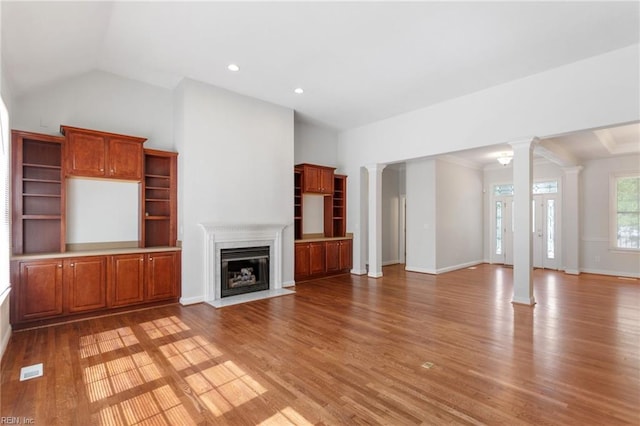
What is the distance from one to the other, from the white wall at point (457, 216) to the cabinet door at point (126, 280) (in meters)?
6.28

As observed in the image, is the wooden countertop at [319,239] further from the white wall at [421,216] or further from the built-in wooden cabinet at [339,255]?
the white wall at [421,216]

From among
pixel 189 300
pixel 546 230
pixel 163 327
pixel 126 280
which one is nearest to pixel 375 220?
pixel 189 300

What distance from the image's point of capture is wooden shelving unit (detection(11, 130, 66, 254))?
151 inches

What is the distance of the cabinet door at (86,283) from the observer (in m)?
3.91

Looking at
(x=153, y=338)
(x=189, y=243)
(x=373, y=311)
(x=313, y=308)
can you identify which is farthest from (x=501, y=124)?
(x=153, y=338)

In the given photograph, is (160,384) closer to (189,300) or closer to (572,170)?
(189,300)

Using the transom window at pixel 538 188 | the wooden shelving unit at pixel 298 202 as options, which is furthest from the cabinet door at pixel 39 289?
the transom window at pixel 538 188

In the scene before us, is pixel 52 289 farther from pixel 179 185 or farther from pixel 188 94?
pixel 188 94

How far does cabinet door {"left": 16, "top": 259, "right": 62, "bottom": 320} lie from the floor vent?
4.07 feet

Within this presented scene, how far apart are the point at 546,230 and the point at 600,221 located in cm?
114

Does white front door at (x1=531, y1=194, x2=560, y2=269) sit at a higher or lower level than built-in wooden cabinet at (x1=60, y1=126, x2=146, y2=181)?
lower

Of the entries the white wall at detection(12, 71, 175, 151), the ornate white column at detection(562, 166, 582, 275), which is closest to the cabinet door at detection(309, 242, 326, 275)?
the white wall at detection(12, 71, 175, 151)

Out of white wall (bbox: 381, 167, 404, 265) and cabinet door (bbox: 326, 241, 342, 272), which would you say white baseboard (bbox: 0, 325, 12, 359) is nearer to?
cabinet door (bbox: 326, 241, 342, 272)

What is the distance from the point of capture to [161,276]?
463 cm
